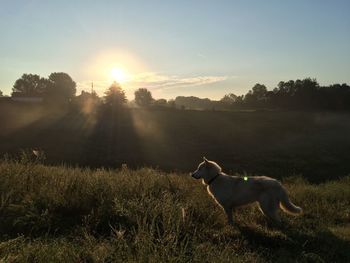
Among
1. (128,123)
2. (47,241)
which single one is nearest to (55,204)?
(47,241)

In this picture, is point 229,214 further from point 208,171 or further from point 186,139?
point 186,139

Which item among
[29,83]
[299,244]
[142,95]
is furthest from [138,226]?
[29,83]

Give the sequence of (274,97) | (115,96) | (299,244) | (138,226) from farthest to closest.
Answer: (274,97) → (115,96) → (299,244) → (138,226)

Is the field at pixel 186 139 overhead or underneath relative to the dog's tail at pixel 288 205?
underneath

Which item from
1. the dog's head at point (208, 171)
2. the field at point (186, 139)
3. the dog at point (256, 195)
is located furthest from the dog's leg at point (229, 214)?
the field at point (186, 139)

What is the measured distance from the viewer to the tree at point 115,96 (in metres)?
76.5

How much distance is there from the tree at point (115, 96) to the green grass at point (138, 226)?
209 ft

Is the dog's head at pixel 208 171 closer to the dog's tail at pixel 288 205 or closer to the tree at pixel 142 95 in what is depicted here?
the dog's tail at pixel 288 205

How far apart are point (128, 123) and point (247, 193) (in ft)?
173

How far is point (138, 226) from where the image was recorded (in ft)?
21.8

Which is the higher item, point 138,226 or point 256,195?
point 138,226

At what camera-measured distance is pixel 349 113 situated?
8569 cm

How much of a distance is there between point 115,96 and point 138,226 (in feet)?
249

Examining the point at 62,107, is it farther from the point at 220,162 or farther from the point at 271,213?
the point at 271,213
